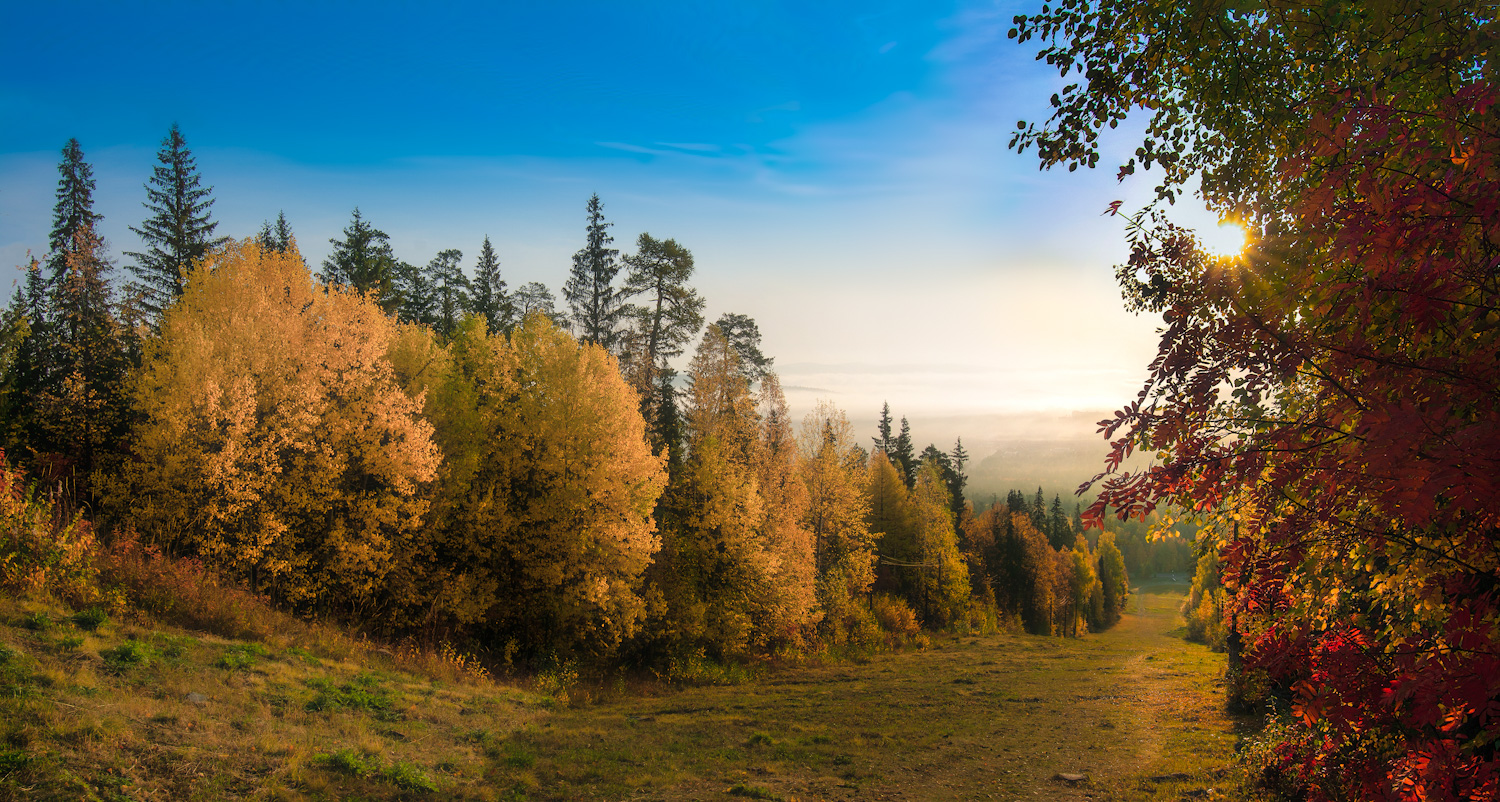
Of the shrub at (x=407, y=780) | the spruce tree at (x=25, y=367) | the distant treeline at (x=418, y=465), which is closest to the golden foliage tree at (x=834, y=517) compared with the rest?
the distant treeline at (x=418, y=465)

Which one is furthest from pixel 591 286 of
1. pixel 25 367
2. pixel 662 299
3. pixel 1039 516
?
pixel 1039 516

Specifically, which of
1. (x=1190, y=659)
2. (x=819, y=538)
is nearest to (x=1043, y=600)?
(x=1190, y=659)

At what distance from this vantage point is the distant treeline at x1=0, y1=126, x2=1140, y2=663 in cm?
1678

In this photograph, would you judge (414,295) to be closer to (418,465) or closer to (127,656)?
(418,465)

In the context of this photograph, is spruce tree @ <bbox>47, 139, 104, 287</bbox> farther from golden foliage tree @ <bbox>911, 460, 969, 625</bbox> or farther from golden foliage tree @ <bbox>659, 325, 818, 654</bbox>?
golden foliage tree @ <bbox>911, 460, 969, 625</bbox>

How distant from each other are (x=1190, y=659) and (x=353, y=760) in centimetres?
4274

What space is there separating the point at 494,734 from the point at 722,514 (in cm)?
1357

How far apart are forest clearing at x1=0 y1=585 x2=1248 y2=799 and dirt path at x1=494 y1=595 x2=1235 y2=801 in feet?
0.27

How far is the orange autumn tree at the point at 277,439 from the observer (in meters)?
16.1

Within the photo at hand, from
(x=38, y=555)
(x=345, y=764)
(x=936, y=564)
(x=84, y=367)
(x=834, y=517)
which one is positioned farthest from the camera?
(x=936, y=564)

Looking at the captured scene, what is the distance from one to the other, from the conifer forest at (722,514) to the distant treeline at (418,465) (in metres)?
0.16

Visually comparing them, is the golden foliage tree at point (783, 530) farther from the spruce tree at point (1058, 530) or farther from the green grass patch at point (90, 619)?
the spruce tree at point (1058, 530)

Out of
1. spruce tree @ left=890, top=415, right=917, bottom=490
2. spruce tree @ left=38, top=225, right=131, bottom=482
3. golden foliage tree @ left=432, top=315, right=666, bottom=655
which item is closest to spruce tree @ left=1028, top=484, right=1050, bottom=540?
spruce tree @ left=890, top=415, right=917, bottom=490

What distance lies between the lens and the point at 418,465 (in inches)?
738
